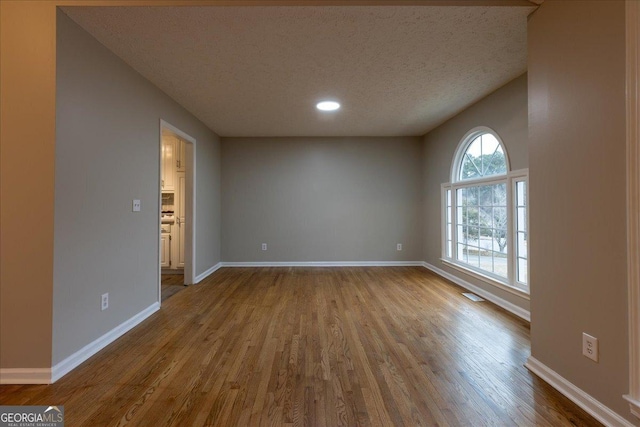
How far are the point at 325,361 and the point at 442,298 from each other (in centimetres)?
207

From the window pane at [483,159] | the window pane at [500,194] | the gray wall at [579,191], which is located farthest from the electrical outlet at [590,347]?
the window pane at [483,159]

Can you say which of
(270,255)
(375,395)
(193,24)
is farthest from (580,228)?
(270,255)

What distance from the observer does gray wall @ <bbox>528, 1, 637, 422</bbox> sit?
4.51 feet

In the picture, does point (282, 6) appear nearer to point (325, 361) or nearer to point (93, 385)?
point (325, 361)

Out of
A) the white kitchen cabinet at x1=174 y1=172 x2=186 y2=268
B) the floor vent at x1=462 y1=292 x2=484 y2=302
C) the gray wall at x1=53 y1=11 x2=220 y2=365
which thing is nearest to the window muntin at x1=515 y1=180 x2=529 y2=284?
the floor vent at x1=462 y1=292 x2=484 y2=302

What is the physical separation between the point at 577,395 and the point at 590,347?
301 mm

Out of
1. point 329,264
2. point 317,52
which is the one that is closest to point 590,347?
point 317,52

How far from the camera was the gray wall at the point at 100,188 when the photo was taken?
1923 millimetres

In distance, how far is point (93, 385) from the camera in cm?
178

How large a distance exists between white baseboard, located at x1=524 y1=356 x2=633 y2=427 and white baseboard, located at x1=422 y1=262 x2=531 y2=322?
3.56 ft

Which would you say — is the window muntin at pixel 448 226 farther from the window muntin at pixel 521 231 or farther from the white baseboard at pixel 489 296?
the window muntin at pixel 521 231

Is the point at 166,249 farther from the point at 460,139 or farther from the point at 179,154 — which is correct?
the point at 460,139

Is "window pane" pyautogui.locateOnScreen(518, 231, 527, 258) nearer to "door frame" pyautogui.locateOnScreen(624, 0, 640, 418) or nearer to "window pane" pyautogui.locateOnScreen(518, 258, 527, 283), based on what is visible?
"window pane" pyautogui.locateOnScreen(518, 258, 527, 283)

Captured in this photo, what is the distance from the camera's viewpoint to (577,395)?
5.19ft
